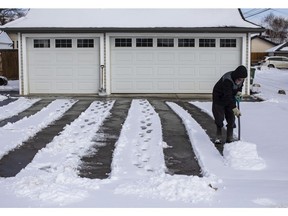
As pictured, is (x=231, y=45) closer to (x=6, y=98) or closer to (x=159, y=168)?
(x=6, y=98)

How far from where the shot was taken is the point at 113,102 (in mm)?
15586

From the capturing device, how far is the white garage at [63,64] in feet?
59.1

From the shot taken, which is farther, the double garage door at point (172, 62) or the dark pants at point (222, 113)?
the double garage door at point (172, 62)

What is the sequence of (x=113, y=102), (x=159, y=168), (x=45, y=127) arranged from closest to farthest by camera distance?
(x=159, y=168) → (x=45, y=127) → (x=113, y=102)

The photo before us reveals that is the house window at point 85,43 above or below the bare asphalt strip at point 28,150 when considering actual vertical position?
above

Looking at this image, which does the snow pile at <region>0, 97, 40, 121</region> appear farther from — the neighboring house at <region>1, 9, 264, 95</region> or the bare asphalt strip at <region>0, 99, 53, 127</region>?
the neighboring house at <region>1, 9, 264, 95</region>

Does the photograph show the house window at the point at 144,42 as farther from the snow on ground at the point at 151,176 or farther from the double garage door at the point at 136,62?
the snow on ground at the point at 151,176

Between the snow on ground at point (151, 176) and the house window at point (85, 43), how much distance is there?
26.7 feet

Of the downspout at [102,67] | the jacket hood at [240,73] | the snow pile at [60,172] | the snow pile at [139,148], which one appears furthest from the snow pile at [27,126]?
the jacket hood at [240,73]

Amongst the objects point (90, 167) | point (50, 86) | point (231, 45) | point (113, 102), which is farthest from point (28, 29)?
point (90, 167)

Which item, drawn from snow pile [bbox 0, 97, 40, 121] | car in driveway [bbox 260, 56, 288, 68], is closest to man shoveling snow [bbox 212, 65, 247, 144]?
snow pile [bbox 0, 97, 40, 121]

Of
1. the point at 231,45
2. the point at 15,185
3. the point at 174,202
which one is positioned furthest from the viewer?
the point at 231,45

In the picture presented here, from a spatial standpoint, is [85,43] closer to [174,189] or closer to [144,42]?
[144,42]

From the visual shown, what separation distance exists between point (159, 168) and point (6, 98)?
11.4 metres
